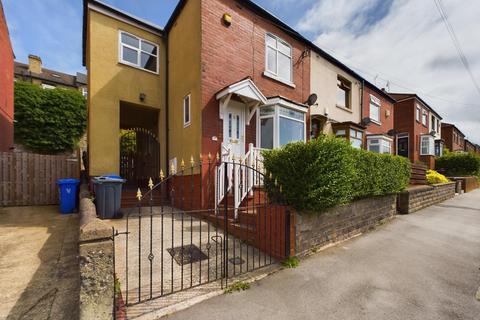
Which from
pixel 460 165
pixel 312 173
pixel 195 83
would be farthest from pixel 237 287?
pixel 460 165

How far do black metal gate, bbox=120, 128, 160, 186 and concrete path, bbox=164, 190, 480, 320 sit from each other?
24.9 feet

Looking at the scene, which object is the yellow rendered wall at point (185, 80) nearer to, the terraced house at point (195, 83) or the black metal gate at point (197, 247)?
the terraced house at point (195, 83)

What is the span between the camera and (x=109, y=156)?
864cm

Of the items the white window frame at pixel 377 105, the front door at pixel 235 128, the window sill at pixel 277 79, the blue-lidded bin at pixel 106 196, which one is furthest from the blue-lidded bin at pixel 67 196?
the white window frame at pixel 377 105

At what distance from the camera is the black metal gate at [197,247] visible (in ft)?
11.2

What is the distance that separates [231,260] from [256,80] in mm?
6671

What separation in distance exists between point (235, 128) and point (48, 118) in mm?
22378

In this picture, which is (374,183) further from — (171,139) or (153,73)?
(153,73)

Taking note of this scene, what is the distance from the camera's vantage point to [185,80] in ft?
27.6

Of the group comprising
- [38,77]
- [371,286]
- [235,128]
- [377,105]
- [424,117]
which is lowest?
[371,286]

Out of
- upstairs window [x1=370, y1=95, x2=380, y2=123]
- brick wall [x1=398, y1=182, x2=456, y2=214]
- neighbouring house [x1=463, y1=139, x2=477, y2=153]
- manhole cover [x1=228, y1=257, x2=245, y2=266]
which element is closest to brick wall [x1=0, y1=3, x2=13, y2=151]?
manhole cover [x1=228, y1=257, x2=245, y2=266]

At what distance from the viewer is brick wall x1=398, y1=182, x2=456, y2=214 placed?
9047 mm

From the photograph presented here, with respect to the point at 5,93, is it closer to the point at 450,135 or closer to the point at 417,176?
the point at 417,176

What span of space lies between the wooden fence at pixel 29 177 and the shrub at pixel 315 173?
30.4 ft
